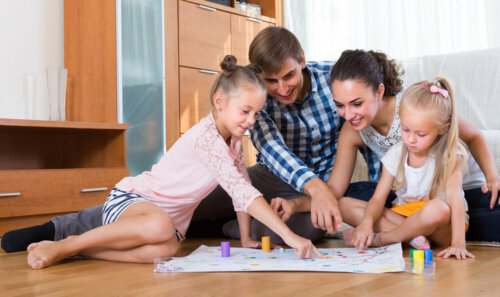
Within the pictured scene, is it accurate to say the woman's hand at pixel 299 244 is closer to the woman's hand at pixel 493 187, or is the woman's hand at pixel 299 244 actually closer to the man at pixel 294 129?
the man at pixel 294 129

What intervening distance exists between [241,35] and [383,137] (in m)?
2.11

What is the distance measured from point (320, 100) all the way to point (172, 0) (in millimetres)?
1635

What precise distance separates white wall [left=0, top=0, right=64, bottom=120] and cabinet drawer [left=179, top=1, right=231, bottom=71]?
709 mm

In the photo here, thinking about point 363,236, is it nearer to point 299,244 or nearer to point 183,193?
point 299,244

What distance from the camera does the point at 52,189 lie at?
93.6 inches

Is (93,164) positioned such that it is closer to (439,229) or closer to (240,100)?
(240,100)

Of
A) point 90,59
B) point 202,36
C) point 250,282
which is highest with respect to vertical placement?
point 202,36

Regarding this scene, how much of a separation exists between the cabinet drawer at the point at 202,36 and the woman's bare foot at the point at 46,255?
1941mm

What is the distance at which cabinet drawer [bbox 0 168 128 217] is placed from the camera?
2.23m

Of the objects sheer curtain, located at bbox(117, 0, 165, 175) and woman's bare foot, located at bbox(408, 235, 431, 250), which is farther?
sheer curtain, located at bbox(117, 0, 165, 175)

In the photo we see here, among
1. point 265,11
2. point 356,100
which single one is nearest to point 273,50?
point 356,100

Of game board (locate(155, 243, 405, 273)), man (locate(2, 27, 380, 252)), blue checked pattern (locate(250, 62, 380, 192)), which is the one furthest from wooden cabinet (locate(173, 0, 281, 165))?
game board (locate(155, 243, 405, 273))

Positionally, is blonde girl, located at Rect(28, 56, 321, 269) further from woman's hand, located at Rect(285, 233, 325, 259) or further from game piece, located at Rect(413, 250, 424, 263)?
game piece, located at Rect(413, 250, 424, 263)

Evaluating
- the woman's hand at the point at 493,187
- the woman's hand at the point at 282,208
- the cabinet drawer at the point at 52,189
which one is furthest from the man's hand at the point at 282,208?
the cabinet drawer at the point at 52,189
